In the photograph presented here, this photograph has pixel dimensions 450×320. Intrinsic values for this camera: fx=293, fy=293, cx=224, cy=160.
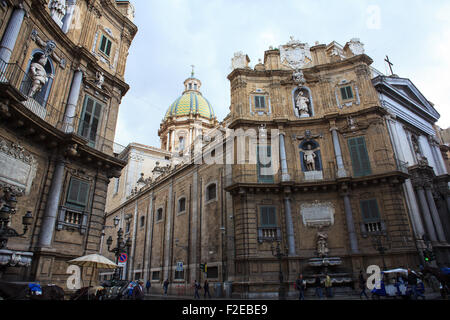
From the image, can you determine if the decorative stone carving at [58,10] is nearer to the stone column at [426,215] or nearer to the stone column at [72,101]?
the stone column at [72,101]

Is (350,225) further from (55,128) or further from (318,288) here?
(55,128)

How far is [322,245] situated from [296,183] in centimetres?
426

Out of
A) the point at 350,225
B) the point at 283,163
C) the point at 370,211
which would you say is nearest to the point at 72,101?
the point at 283,163

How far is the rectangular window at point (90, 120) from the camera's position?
14.2m

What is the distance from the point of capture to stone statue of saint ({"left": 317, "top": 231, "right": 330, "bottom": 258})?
18136 millimetres

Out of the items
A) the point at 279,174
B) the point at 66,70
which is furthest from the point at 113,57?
the point at 279,174

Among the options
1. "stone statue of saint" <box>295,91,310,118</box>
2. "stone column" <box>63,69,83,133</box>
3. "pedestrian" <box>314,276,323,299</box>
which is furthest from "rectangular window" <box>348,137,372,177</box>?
"stone column" <box>63,69,83,133</box>

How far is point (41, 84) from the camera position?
11.8m

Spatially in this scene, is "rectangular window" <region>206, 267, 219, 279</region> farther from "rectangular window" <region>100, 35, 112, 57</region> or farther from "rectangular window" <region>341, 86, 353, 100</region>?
"rectangular window" <region>100, 35, 112, 57</region>

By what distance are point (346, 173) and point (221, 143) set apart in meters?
9.95

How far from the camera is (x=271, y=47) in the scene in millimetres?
25656

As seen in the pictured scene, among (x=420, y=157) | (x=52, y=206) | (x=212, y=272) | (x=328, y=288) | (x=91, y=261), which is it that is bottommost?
(x=328, y=288)

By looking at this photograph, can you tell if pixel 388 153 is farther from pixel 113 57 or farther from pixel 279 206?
pixel 113 57

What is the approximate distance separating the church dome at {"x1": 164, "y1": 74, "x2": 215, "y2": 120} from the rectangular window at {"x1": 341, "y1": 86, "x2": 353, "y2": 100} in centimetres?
3681
